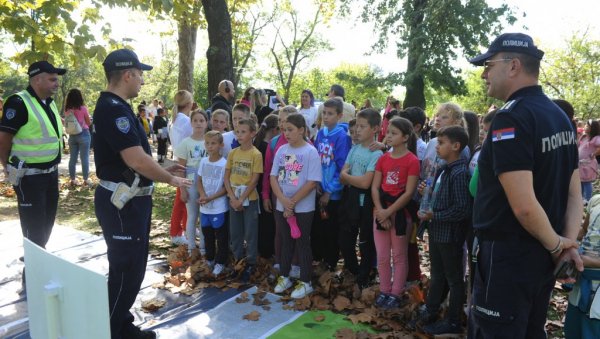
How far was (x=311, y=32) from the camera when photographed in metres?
40.9

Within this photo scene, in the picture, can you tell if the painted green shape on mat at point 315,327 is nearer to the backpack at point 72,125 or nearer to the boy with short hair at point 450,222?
the boy with short hair at point 450,222

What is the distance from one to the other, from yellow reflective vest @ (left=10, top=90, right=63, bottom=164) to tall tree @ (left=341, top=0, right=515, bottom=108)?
1165 cm

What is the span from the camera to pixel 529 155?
2092 mm

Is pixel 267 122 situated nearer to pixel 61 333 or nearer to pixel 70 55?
pixel 70 55

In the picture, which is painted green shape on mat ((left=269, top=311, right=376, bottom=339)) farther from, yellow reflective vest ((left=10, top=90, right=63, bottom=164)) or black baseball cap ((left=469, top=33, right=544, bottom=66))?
yellow reflective vest ((left=10, top=90, right=63, bottom=164))

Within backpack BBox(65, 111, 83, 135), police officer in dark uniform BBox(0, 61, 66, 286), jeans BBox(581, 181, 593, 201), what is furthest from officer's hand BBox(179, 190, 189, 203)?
jeans BBox(581, 181, 593, 201)

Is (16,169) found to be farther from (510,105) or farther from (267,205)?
(510,105)

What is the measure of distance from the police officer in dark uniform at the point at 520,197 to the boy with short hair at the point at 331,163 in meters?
2.39

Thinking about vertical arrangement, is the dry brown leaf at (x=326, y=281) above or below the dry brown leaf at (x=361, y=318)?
above

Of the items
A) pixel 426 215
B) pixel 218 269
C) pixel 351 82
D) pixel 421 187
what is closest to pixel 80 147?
pixel 218 269

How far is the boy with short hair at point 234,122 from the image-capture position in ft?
16.7

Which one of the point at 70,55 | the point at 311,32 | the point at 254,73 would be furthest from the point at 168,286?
the point at 254,73

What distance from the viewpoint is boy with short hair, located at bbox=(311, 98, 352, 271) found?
470 cm

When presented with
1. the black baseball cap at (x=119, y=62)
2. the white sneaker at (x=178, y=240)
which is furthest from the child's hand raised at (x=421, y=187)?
the white sneaker at (x=178, y=240)
